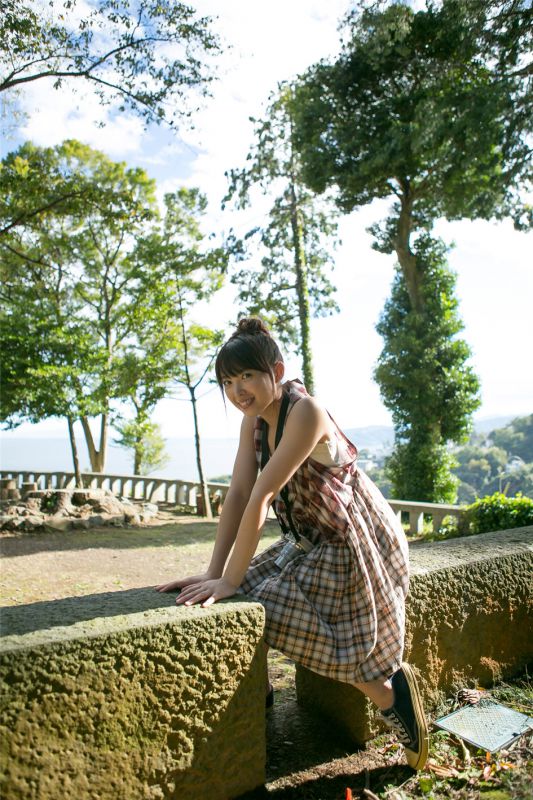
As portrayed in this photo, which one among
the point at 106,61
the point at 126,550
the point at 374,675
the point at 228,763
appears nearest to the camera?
the point at 228,763

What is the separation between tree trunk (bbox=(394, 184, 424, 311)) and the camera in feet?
52.9

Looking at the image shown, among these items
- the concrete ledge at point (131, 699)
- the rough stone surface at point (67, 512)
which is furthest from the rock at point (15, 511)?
the concrete ledge at point (131, 699)

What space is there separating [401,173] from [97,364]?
947 centimetres

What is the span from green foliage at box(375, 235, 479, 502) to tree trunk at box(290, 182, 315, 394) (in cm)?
244

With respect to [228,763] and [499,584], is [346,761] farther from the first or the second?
[499,584]

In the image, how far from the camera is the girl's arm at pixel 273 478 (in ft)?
6.29

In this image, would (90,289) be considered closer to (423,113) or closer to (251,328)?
(423,113)

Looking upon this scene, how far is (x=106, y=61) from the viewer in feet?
24.1

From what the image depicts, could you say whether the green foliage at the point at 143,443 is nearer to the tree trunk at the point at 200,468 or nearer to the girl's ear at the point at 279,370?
the tree trunk at the point at 200,468

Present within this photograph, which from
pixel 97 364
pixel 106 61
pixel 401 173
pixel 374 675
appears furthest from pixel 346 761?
pixel 401 173

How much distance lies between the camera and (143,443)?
2420 cm

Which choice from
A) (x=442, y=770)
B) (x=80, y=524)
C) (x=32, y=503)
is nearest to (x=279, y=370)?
(x=442, y=770)

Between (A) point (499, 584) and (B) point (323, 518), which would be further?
(A) point (499, 584)

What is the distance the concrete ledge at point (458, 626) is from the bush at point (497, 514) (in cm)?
411
